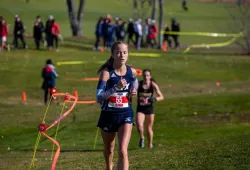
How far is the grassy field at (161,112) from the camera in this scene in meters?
12.5

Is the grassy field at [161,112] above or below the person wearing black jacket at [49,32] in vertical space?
below

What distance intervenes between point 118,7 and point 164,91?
4978 cm

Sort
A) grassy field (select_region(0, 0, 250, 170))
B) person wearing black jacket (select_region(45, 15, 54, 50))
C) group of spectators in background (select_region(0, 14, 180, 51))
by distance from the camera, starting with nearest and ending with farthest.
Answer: grassy field (select_region(0, 0, 250, 170)) < group of spectators in background (select_region(0, 14, 180, 51)) < person wearing black jacket (select_region(45, 15, 54, 50))

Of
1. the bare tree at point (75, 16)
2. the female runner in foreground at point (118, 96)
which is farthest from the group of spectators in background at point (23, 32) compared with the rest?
the female runner in foreground at point (118, 96)

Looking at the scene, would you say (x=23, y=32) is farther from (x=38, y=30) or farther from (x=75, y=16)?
(x=75, y=16)

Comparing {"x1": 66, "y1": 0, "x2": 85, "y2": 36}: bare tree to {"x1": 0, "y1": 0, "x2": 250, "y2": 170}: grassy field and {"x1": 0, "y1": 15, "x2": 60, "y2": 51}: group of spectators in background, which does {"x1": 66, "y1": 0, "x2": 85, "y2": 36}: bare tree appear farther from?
{"x1": 0, "y1": 15, "x2": 60, "y2": 51}: group of spectators in background

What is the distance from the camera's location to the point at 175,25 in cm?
4759

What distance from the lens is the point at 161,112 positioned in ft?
76.8

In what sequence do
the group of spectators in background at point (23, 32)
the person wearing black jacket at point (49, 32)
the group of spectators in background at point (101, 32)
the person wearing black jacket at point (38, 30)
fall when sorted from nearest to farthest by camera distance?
the group of spectators in background at point (23, 32) < the group of spectators in background at point (101, 32) < the person wearing black jacket at point (49, 32) < the person wearing black jacket at point (38, 30)

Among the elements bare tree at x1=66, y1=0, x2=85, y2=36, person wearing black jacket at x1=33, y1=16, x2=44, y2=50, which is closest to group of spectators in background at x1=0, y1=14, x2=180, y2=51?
person wearing black jacket at x1=33, y1=16, x2=44, y2=50

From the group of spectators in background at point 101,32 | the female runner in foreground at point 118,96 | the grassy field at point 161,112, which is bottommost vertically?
the grassy field at point 161,112

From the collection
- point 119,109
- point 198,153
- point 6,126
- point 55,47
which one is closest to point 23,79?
point 55,47

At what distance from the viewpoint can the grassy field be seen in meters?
12.5

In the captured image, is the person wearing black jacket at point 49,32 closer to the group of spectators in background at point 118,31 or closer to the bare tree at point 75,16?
the group of spectators in background at point 118,31
